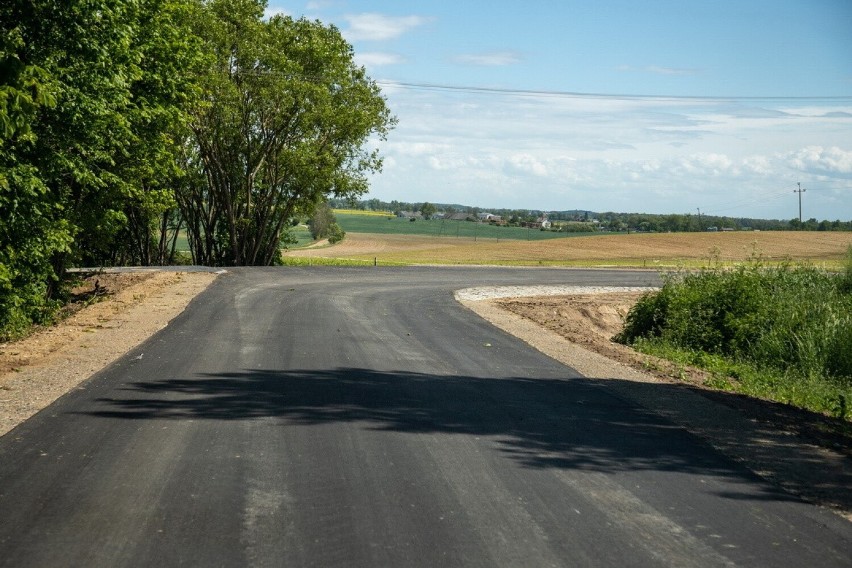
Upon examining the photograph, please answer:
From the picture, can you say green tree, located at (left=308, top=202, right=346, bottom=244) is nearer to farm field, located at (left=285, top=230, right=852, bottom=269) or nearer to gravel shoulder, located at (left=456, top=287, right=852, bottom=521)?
farm field, located at (left=285, top=230, right=852, bottom=269)

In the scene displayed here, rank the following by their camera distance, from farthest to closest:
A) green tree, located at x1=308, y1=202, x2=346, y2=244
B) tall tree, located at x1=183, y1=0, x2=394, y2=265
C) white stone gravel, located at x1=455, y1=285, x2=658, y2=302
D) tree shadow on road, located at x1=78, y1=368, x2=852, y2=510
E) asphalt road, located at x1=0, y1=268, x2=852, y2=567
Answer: green tree, located at x1=308, y1=202, x2=346, y2=244 < tall tree, located at x1=183, y1=0, x2=394, y2=265 < white stone gravel, located at x1=455, y1=285, x2=658, y2=302 < tree shadow on road, located at x1=78, y1=368, x2=852, y2=510 < asphalt road, located at x1=0, y1=268, x2=852, y2=567

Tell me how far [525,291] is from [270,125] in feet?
63.3

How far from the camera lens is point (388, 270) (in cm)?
3888

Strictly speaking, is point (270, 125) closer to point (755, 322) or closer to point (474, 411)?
point (755, 322)

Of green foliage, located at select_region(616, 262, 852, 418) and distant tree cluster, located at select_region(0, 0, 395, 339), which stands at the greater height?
distant tree cluster, located at select_region(0, 0, 395, 339)

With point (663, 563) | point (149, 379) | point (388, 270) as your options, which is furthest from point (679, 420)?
point (388, 270)

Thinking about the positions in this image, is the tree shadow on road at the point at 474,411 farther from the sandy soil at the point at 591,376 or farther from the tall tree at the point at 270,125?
the tall tree at the point at 270,125

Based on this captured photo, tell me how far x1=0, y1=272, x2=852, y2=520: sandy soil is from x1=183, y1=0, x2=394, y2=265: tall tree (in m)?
17.9

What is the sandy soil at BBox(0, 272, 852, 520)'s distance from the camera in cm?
837

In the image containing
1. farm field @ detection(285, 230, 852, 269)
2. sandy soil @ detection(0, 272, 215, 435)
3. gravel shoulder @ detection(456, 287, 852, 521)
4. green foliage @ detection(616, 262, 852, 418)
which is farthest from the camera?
farm field @ detection(285, 230, 852, 269)

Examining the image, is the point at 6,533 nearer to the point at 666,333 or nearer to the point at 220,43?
the point at 666,333

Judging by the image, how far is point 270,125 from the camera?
146 feet

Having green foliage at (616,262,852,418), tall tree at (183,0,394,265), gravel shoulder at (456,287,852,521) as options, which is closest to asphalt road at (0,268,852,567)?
gravel shoulder at (456,287,852,521)

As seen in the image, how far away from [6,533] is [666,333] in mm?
17845
